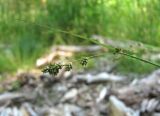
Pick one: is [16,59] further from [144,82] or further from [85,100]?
[144,82]

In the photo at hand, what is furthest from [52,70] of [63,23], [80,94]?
[63,23]

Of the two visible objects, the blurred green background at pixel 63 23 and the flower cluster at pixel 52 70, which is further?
the blurred green background at pixel 63 23

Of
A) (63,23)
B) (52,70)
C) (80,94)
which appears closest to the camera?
(52,70)

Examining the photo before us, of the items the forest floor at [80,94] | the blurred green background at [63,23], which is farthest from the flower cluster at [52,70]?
the blurred green background at [63,23]

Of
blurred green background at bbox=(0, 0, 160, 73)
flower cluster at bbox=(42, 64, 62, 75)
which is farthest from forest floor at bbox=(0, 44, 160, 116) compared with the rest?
flower cluster at bbox=(42, 64, 62, 75)

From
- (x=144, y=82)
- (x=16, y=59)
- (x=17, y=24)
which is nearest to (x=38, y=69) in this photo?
(x=16, y=59)

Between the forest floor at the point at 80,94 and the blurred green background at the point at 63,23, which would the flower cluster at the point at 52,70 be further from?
the blurred green background at the point at 63,23

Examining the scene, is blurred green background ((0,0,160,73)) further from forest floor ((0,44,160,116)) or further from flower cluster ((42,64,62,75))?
flower cluster ((42,64,62,75))

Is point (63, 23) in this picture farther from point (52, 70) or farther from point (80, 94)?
point (52, 70)
